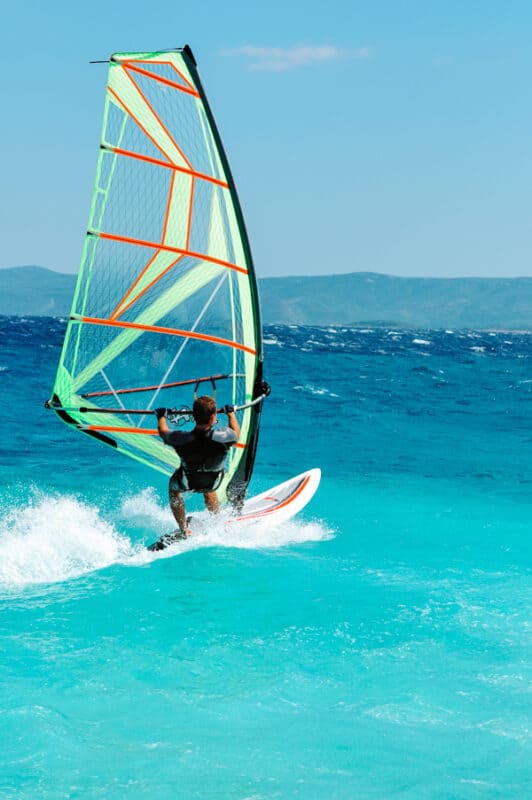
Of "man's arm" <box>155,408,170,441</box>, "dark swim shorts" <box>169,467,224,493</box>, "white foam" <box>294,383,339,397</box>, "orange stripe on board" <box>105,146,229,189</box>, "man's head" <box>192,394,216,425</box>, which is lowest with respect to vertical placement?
"white foam" <box>294,383,339,397</box>

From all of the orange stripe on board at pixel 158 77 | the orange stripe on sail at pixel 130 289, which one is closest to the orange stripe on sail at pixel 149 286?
the orange stripe on sail at pixel 130 289

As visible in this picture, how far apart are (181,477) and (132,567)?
802mm

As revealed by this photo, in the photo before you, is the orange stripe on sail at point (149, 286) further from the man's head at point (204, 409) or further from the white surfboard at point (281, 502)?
the white surfboard at point (281, 502)

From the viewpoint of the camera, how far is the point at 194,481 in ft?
23.0

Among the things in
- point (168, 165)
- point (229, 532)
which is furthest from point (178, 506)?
point (168, 165)

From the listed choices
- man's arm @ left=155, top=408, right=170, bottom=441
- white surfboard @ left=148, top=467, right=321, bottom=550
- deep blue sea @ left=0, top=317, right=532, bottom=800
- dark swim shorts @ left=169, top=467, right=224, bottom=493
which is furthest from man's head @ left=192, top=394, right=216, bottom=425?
white surfboard @ left=148, top=467, right=321, bottom=550

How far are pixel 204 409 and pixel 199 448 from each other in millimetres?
375

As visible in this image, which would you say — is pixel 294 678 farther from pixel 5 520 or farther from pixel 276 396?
pixel 276 396

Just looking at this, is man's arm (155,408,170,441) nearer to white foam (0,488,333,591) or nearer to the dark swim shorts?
the dark swim shorts

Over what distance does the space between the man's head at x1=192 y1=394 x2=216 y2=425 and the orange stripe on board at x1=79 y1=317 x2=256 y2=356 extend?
1301 mm

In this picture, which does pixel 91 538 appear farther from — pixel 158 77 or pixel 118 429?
pixel 158 77

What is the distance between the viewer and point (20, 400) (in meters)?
19.8

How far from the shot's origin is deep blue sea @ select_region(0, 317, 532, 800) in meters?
4.01

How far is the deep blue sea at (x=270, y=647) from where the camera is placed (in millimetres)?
4008
